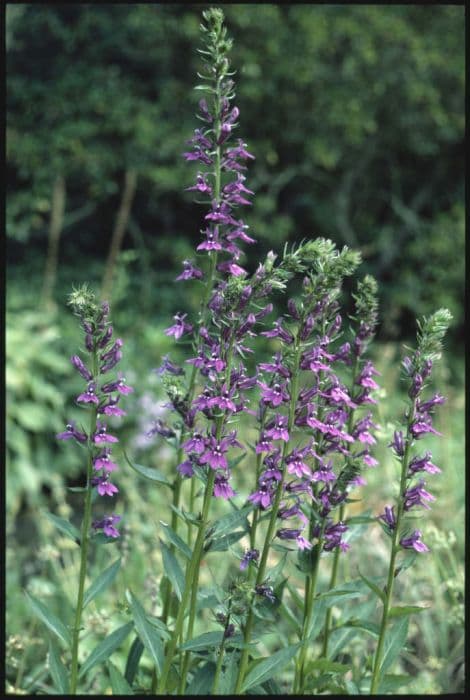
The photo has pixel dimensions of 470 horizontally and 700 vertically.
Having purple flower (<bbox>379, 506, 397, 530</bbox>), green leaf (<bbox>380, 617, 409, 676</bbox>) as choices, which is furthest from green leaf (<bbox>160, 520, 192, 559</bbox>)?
green leaf (<bbox>380, 617, 409, 676</bbox>)

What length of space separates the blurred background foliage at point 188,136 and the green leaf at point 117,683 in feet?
15.1

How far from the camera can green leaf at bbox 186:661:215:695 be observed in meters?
2.53

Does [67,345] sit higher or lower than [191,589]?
higher

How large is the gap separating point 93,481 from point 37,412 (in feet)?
12.7

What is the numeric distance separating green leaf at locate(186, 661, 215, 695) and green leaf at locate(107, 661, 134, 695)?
0.19 meters

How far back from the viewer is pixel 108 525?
2477 millimetres

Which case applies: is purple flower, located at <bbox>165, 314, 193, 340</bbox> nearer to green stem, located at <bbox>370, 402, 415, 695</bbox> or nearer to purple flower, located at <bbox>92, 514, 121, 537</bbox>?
purple flower, located at <bbox>92, 514, 121, 537</bbox>

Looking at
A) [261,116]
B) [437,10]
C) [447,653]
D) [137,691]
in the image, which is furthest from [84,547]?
[437,10]

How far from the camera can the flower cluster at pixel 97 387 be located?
2.32m

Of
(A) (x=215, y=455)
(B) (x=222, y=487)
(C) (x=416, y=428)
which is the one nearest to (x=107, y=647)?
(B) (x=222, y=487)

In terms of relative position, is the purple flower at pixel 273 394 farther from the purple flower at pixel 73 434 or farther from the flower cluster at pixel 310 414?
the purple flower at pixel 73 434

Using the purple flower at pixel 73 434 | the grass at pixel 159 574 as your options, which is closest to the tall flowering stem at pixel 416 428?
the grass at pixel 159 574

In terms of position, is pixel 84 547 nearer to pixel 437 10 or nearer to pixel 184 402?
pixel 184 402

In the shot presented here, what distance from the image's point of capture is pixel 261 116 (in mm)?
8578
